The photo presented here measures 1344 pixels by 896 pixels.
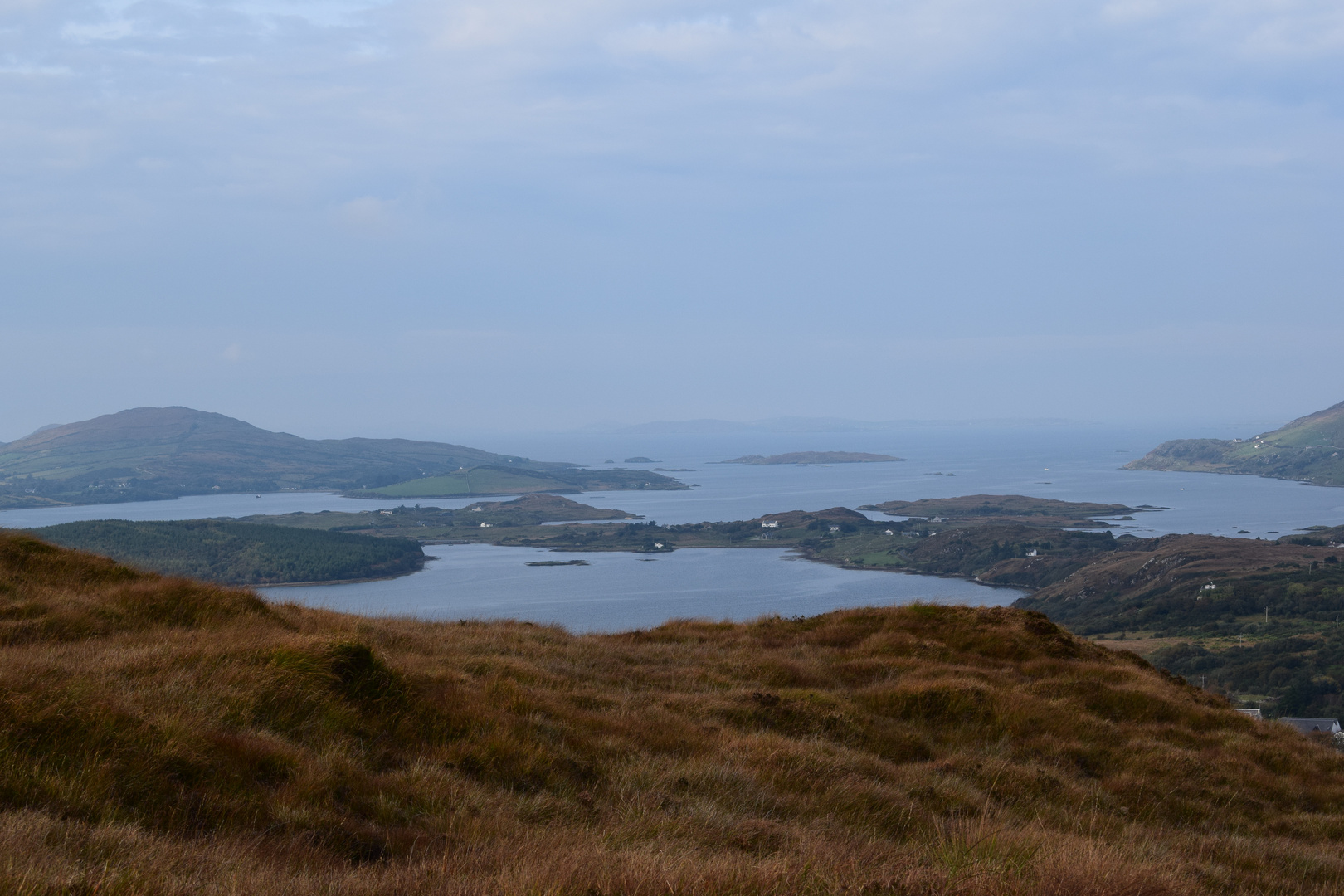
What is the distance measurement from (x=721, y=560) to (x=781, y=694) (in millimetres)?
116508

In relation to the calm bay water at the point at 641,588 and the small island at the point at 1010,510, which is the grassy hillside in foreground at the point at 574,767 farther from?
the small island at the point at 1010,510

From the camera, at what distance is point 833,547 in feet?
456

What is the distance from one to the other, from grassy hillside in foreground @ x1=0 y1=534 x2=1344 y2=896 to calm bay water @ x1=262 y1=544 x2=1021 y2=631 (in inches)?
2352

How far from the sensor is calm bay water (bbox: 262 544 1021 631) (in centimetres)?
8462

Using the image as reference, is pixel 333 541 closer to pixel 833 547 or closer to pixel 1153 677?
pixel 833 547

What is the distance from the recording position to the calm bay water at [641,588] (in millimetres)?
84625

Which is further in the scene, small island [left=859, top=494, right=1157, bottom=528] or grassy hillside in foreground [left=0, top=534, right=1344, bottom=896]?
small island [left=859, top=494, right=1157, bottom=528]

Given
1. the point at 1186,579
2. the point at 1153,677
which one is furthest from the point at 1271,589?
the point at 1153,677

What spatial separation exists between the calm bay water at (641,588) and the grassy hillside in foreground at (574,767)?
196ft

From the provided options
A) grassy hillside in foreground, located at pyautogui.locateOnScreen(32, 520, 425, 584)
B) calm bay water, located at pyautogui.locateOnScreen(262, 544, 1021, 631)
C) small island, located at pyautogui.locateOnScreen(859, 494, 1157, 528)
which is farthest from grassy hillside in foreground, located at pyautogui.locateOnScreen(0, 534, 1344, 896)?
small island, located at pyautogui.locateOnScreen(859, 494, 1157, 528)

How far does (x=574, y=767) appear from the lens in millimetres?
7738

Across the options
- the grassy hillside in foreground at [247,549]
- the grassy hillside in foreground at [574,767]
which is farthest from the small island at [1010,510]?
the grassy hillside in foreground at [574,767]

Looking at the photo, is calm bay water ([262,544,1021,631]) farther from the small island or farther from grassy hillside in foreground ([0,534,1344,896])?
grassy hillside in foreground ([0,534,1344,896])

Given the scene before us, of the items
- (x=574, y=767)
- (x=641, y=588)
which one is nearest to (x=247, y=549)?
(x=641, y=588)
